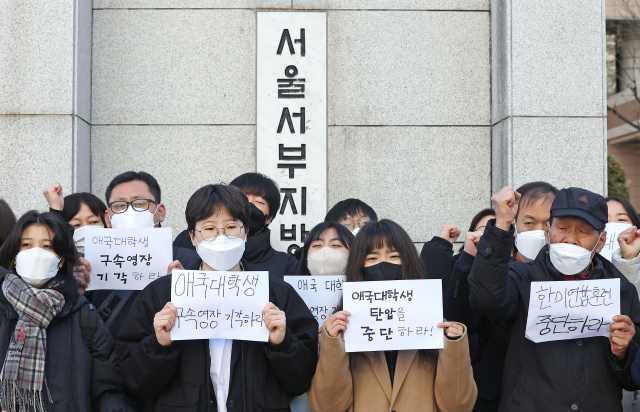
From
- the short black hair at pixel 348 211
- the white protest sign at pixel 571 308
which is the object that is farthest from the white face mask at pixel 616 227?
the short black hair at pixel 348 211

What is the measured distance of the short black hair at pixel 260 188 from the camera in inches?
177

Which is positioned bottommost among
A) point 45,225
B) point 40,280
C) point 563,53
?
point 40,280

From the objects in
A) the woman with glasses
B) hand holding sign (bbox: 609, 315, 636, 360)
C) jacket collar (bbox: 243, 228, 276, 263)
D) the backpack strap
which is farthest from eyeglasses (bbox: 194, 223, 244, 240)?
hand holding sign (bbox: 609, 315, 636, 360)

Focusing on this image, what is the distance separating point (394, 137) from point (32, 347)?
4.26 metres

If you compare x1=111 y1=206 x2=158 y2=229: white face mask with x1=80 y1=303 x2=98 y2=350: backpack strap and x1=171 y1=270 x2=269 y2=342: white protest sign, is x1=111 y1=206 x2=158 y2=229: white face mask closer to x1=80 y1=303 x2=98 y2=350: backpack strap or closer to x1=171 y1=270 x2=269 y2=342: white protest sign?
x1=80 y1=303 x2=98 y2=350: backpack strap

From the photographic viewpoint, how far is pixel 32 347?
3.04 meters

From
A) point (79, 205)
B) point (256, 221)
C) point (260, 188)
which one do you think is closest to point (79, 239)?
point (79, 205)

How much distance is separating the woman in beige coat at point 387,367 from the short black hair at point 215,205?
0.58m

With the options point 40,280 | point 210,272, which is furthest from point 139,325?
point 40,280

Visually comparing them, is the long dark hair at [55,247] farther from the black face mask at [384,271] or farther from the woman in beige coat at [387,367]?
the black face mask at [384,271]

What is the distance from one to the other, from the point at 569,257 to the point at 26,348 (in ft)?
8.43

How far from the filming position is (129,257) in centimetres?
389

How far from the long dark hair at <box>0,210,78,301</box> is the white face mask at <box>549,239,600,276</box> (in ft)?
7.79

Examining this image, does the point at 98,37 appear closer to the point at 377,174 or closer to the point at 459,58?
the point at 377,174
